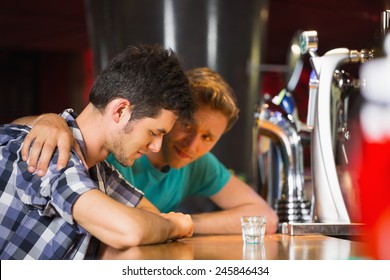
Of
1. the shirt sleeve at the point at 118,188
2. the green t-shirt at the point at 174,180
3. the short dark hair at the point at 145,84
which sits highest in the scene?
the short dark hair at the point at 145,84

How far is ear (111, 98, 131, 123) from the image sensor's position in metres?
1.49

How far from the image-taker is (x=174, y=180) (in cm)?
221

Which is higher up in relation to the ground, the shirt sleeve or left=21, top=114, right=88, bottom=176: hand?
left=21, top=114, right=88, bottom=176: hand

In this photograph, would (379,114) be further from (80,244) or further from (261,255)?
(80,244)

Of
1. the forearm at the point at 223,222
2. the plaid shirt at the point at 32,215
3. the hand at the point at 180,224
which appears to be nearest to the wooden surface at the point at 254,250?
the hand at the point at 180,224

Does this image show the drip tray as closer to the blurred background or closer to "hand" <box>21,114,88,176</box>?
the blurred background

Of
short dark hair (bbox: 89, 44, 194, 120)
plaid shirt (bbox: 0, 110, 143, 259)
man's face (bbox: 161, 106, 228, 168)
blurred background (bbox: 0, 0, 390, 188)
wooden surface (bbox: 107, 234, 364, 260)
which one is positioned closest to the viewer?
wooden surface (bbox: 107, 234, 364, 260)

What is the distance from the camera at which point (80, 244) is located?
1407mm

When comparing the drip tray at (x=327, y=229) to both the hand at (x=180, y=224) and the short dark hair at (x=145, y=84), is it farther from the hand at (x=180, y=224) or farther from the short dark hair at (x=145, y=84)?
the short dark hair at (x=145, y=84)

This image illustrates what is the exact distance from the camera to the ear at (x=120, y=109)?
1.49 meters

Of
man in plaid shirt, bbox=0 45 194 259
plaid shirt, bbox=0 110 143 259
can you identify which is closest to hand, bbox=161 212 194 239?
man in plaid shirt, bbox=0 45 194 259

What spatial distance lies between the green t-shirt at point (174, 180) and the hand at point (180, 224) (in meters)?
0.38

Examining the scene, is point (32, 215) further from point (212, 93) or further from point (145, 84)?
point (212, 93)
